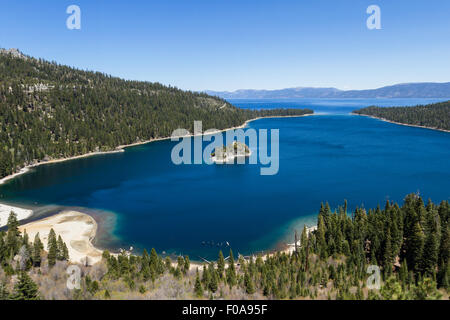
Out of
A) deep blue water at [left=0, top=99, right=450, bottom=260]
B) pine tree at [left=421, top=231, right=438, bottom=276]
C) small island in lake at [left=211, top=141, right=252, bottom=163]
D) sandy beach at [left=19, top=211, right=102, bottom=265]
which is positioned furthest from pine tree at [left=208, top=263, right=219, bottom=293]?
small island in lake at [left=211, top=141, right=252, bottom=163]

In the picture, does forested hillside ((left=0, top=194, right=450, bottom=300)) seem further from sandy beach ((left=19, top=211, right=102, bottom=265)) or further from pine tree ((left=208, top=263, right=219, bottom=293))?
sandy beach ((left=19, top=211, right=102, bottom=265))

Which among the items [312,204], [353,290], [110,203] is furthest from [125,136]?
[353,290]

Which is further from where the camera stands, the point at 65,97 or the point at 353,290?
the point at 65,97

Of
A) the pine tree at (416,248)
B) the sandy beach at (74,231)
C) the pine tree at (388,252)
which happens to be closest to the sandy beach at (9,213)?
the sandy beach at (74,231)

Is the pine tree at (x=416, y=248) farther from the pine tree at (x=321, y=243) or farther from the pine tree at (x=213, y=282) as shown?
the pine tree at (x=213, y=282)

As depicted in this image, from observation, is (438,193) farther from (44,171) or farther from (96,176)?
(44,171)

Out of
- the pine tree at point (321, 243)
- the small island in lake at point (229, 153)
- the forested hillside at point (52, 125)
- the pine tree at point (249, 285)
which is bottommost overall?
the pine tree at point (249, 285)
